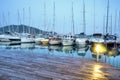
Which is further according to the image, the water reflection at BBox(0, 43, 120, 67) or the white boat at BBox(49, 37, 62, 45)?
the white boat at BBox(49, 37, 62, 45)

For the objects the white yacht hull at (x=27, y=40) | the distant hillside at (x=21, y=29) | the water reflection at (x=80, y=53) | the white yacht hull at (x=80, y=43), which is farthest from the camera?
the distant hillside at (x=21, y=29)

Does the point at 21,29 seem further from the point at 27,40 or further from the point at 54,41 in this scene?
the point at 54,41

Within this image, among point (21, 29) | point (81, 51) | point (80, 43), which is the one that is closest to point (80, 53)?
point (81, 51)

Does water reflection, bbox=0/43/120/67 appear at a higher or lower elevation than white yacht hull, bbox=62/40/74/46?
lower

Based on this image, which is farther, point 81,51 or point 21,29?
point 21,29

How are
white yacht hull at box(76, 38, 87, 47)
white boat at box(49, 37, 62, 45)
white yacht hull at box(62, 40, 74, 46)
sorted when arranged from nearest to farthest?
1. white yacht hull at box(76, 38, 87, 47)
2. white yacht hull at box(62, 40, 74, 46)
3. white boat at box(49, 37, 62, 45)

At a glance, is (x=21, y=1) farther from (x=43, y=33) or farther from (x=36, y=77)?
(x=36, y=77)

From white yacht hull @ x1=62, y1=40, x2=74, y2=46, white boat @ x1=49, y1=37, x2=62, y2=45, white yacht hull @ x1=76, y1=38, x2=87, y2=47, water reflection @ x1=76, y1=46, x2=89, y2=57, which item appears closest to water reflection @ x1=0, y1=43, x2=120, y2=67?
water reflection @ x1=76, y1=46, x2=89, y2=57

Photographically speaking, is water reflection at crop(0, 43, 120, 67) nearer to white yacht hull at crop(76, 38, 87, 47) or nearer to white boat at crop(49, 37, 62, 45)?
white yacht hull at crop(76, 38, 87, 47)

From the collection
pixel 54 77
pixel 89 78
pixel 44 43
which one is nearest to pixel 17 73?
pixel 54 77

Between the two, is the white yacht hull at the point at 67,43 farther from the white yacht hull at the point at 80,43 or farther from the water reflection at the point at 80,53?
the water reflection at the point at 80,53

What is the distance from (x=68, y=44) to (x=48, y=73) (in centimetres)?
2295

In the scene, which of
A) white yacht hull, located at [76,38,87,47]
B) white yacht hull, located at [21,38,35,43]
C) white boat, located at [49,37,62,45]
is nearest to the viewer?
white yacht hull, located at [76,38,87,47]

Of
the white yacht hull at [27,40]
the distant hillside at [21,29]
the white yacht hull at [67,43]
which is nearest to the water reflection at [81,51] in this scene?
the white yacht hull at [67,43]
